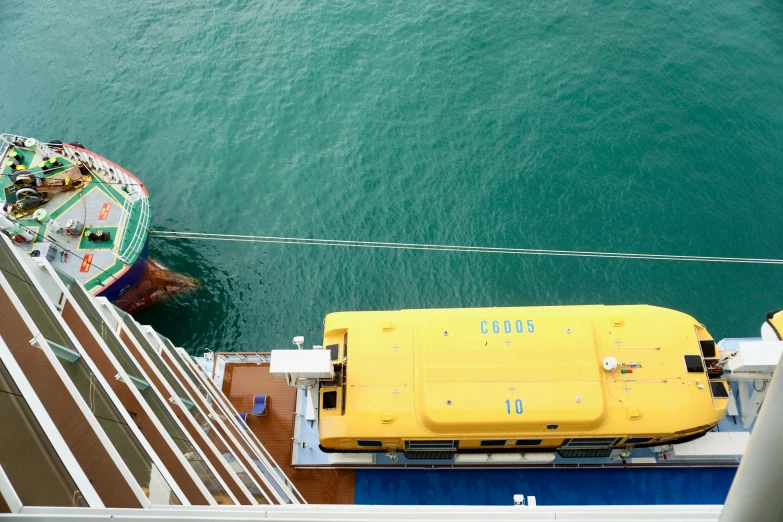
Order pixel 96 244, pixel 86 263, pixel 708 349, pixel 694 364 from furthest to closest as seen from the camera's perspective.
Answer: pixel 96 244 → pixel 86 263 → pixel 708 349 → pixel 694 364

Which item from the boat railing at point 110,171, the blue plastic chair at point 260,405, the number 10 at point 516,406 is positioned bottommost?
the number 10 at point 516,406

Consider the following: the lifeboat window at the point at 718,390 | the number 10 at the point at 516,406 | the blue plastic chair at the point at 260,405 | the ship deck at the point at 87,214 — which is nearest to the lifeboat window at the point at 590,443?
the number 10 at the point at 516,406

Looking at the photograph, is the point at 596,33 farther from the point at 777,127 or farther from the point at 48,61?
the point at 48,61

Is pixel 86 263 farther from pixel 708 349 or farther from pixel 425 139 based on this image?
pixel 708 349

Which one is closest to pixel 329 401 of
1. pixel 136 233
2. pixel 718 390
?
pixel 718 390

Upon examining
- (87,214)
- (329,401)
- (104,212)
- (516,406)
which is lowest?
(516,406)

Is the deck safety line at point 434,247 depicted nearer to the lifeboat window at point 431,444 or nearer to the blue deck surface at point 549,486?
the blue deck surface at point 549,486

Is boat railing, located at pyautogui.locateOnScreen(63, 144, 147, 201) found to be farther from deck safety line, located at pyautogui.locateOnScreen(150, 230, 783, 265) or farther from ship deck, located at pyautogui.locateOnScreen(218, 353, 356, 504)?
ship deck, located at pyautogui.locateOnScreen(218, 353, 356, 504)
